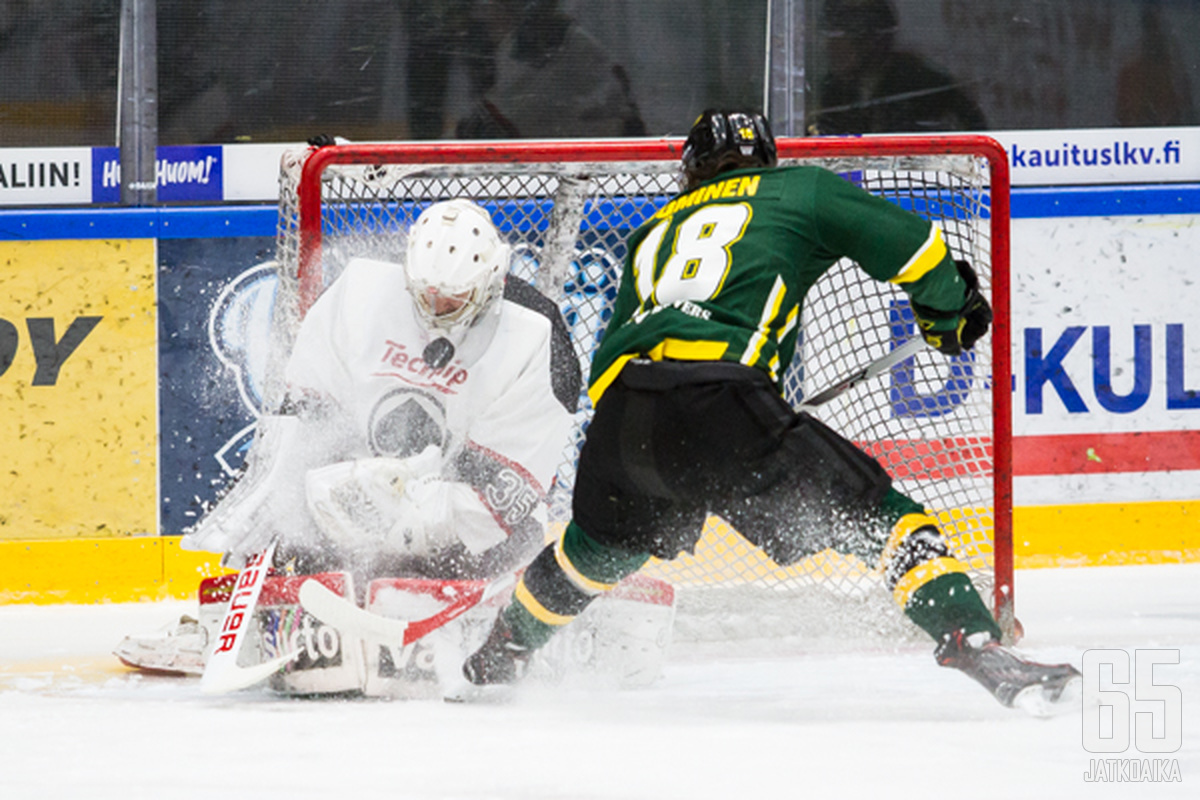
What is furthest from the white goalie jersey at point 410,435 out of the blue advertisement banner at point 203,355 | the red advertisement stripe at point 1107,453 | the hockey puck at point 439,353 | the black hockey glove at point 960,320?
the red advertisement stripe at point 1107,453

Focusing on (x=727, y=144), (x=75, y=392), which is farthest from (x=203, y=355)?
(x=727, y=144)

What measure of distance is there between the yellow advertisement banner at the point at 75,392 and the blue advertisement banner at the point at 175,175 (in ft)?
0.70

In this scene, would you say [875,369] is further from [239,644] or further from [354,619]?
[239,644]

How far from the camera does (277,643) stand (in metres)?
2.32

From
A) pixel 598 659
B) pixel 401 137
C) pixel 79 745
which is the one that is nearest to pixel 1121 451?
pixel 598 659

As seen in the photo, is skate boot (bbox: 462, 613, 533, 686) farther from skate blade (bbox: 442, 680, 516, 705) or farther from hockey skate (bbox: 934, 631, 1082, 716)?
hockey skate (bbox: 934, 631, 1082, 716)

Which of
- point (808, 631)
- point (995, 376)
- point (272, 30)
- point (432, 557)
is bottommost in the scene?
point (808, 631)

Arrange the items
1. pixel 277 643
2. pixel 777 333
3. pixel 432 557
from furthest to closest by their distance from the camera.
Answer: pixel 432 557, pixel 277 643, pixel 777 333

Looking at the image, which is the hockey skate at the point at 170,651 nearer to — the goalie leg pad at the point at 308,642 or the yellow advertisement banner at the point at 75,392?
the goalie leg pad at the point at 308,642

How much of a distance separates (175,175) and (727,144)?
1.94 metres

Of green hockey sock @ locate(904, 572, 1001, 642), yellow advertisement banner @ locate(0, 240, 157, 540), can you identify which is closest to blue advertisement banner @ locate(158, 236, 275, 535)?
yellow advertisement banner @ locate(0, 240, 157, 540)

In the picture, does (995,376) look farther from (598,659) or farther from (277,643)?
(277,643)

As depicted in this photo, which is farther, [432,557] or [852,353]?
[852,353]

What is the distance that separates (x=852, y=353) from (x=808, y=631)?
2.06ft
